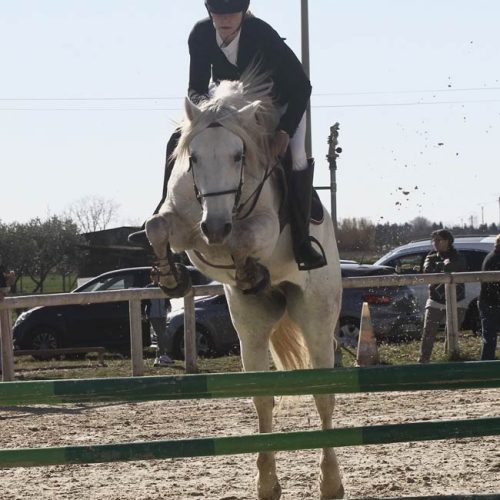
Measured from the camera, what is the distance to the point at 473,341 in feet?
52.7

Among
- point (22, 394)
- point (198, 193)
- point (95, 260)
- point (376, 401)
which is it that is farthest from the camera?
point (95, 260)

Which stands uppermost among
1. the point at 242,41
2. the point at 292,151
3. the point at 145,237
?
the point at 242,41

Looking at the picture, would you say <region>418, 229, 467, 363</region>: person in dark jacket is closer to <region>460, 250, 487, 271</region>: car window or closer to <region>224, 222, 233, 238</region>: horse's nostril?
<region>460, 250, 487, 271</region>: car window

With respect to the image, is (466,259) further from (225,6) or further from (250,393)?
(250,393)

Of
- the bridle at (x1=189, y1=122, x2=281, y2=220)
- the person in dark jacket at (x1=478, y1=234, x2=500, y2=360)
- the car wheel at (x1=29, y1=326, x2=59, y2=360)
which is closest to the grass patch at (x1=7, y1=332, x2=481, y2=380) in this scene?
the car wheel at (x1=29, y1=326, x2=59, y2=360)

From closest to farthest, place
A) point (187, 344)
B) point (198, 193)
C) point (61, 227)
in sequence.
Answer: point (198, 193)
point (187, 344)
point (61, 227)

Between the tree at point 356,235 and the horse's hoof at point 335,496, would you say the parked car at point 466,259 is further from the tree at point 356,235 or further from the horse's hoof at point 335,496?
the tree at point 356,235

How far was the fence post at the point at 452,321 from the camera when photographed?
1430 cm

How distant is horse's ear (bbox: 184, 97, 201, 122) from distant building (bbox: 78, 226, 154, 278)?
31.6 meters

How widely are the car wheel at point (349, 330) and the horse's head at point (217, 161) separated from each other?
34.0ft

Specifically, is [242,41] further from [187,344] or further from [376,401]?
[187,344]

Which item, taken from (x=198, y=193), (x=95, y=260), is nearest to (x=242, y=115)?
(x=198, y=193)

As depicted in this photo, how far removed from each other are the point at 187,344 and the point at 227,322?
194 centimetres

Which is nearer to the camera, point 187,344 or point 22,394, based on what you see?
point 22,394
